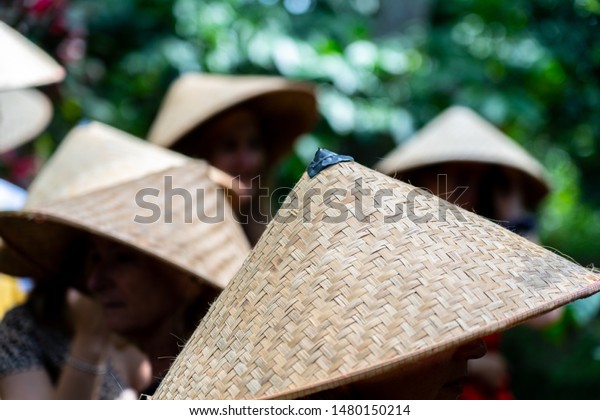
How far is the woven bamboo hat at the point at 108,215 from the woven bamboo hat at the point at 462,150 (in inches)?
40.6

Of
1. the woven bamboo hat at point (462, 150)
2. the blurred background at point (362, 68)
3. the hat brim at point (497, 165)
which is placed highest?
the blurred background at point (362, 68)

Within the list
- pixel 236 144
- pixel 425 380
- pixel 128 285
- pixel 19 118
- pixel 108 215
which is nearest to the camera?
pixel 425 380

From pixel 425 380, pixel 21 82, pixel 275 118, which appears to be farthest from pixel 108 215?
pixel 275 118

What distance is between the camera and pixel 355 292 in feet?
4.75

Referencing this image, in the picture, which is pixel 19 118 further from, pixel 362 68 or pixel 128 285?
pixel 362 68

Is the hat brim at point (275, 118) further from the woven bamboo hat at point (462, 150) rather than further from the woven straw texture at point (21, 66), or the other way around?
the woven straw texture at point (21, 66)

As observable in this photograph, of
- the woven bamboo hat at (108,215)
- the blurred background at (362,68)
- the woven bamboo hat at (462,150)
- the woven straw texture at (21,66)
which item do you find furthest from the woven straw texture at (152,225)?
the blurred background at (362,68)

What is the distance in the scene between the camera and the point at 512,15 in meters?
5.21

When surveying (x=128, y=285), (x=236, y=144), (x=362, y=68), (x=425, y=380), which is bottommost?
(x=425, y=380)

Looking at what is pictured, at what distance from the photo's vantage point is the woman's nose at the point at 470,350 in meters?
1.59

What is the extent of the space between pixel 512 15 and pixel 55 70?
2.93 metres

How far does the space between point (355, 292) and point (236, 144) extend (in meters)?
2.44

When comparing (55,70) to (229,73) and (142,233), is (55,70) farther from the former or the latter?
(229,73)

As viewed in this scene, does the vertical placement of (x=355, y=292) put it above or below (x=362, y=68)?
below
